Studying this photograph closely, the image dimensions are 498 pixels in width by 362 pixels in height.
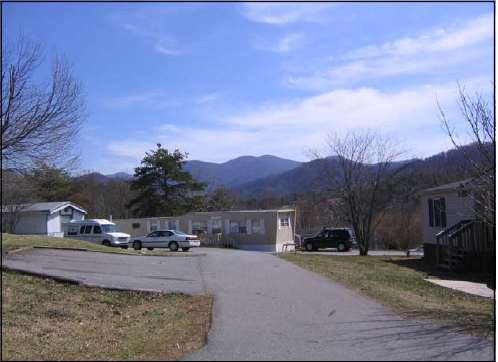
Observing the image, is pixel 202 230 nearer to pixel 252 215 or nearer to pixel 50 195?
pixel 252 215

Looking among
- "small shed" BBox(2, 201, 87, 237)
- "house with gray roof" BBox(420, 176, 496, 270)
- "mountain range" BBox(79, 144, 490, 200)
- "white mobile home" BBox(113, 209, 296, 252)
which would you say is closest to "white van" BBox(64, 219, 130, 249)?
"white mobile home" BBox(113, 209, 296, 252)

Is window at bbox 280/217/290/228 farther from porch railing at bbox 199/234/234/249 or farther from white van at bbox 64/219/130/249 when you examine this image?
white van at bbox 64/219/130/249

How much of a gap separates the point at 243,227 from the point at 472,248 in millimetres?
22823

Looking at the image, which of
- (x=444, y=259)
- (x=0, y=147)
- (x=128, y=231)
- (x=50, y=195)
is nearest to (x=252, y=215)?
(x=128, y=231)

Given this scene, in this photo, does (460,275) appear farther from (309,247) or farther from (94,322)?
(309,247)

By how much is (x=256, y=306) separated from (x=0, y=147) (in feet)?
24.4

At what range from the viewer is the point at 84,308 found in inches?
408

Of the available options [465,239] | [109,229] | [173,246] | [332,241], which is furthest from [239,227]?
[465,239]

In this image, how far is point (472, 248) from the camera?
61.5ft

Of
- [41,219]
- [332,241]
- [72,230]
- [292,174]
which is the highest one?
[292,174]

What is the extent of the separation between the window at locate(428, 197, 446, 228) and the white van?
17.8 meters

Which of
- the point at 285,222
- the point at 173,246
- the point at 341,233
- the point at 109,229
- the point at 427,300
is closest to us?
the point at 427,300

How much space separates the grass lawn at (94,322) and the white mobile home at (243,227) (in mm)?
27431

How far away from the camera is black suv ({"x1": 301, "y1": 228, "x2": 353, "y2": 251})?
37.8 m
